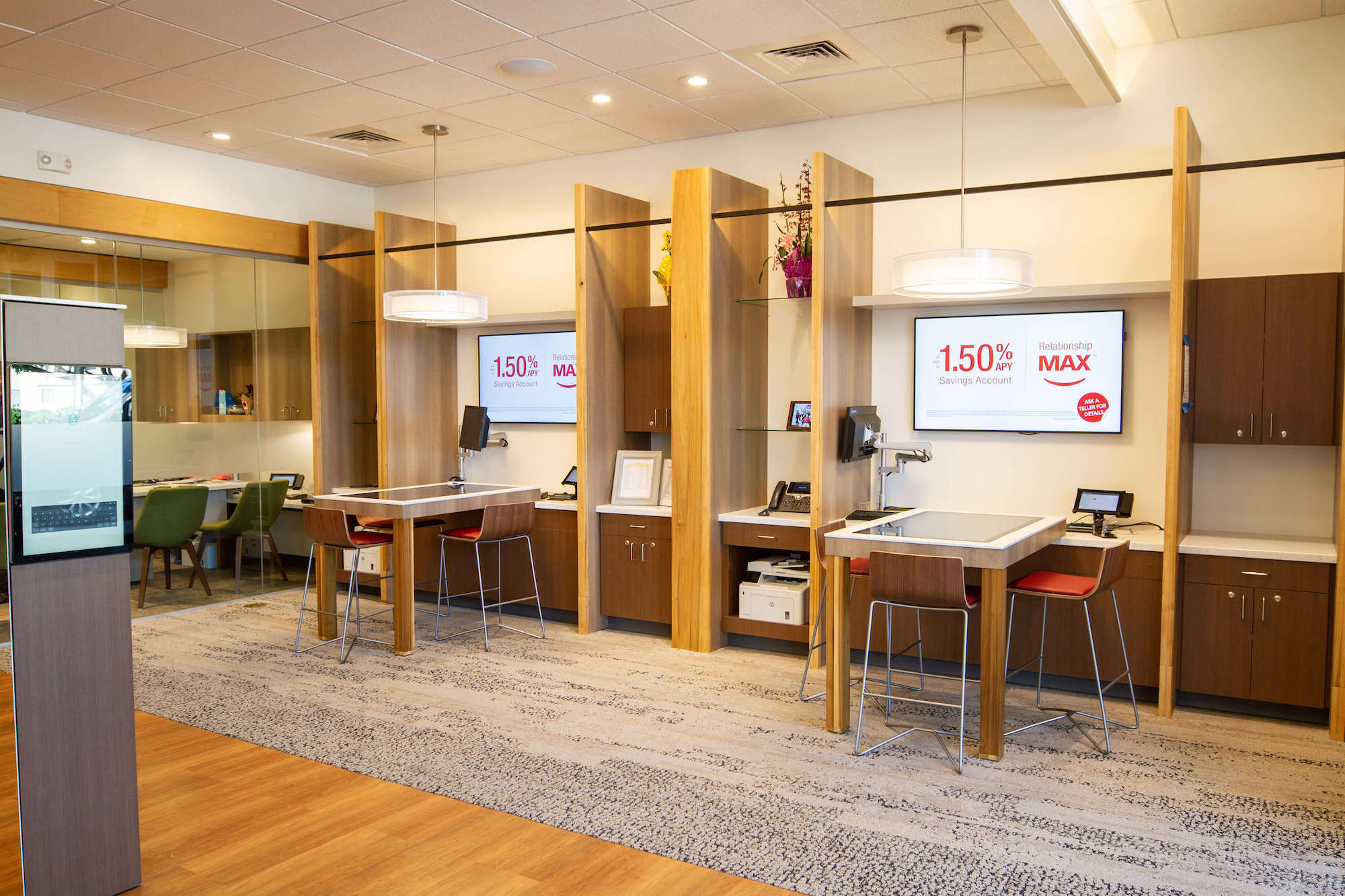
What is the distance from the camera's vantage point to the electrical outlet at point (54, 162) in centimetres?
598

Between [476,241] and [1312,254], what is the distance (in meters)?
4.86

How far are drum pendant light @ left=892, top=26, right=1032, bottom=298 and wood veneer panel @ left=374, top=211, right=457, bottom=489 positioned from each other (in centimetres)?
402

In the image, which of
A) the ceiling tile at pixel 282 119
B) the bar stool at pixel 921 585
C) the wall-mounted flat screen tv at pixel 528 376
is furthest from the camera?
the wall-mounted flat screen tv at pixel 528 376

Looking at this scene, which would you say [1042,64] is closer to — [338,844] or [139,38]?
[139,38]

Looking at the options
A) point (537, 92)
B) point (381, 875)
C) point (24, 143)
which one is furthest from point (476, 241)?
point (381, 875)

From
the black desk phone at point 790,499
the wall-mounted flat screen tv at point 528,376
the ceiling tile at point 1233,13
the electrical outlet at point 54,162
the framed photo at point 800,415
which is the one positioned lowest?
the black desk phone at point 790,499

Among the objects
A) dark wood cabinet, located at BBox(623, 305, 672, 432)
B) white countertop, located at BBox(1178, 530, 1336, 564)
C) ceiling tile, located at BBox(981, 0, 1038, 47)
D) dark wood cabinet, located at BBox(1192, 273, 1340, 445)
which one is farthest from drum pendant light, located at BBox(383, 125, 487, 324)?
white countertop, located at BBox(1178, 530, 1336, 564)

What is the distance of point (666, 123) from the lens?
6137 millimetres

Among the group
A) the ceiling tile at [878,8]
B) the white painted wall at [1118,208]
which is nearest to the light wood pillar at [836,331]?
the white painted wall at [1118,208]

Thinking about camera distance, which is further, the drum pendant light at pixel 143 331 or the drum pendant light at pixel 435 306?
the drum pendant light at pixel 143 331

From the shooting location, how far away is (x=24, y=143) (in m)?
5.92

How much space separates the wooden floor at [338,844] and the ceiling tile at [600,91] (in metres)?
3.71

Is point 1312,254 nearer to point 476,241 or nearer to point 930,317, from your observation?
point 930,317

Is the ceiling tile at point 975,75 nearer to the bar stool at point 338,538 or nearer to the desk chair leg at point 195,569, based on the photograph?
the bar stool at point 338,538
